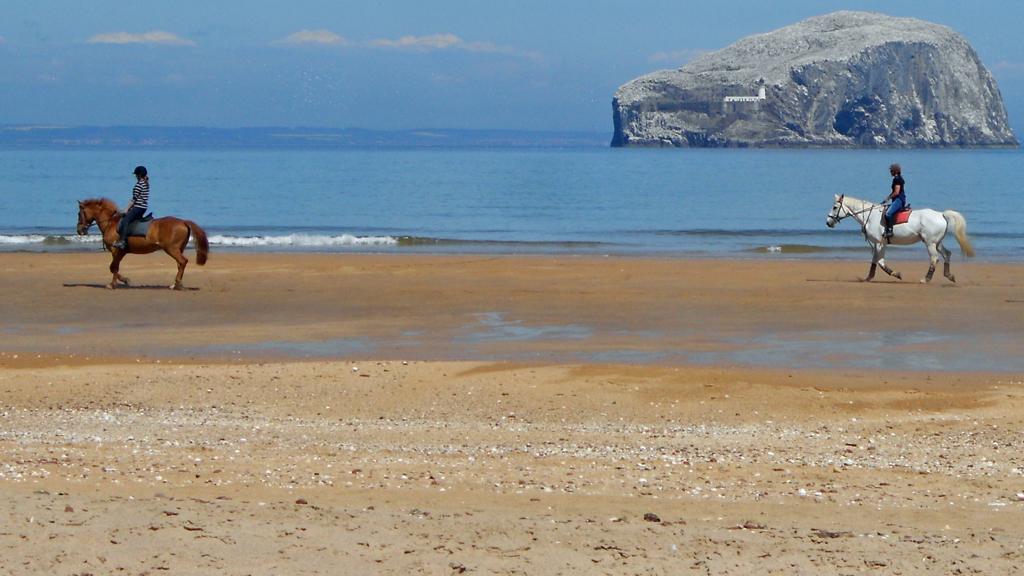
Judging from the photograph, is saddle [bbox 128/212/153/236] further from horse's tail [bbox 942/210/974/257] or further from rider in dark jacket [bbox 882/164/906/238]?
horse's tail [bbox 942/210/974/257]

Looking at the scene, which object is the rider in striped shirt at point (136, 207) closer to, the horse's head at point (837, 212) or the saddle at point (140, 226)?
the saddle at point (140, 226)

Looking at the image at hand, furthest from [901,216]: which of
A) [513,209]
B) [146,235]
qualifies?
[513,209]

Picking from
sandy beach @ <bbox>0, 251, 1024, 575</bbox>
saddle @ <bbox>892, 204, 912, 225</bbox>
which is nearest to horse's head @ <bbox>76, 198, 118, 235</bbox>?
sandy beach @ <bbox>0, 251, 1024, 575</bbox>

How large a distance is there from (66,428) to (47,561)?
4176mm

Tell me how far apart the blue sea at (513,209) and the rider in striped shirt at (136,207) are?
13.3 metres

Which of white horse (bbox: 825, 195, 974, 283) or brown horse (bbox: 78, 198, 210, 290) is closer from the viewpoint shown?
brown horse (bbox: 78, 198, 210, 290)

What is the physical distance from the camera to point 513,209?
5616 cm

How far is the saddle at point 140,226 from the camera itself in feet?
71.5

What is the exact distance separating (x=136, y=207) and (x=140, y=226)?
1.84 feet

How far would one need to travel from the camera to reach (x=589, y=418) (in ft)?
36.6

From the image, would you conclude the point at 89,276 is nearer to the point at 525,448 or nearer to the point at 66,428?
the point at 66,428

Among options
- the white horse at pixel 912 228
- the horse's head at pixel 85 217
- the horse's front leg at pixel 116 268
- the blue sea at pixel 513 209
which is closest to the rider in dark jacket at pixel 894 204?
the white horse at pixel 912 228

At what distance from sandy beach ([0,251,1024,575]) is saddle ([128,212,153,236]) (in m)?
0.96

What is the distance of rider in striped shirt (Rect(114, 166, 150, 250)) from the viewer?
68.9ft
